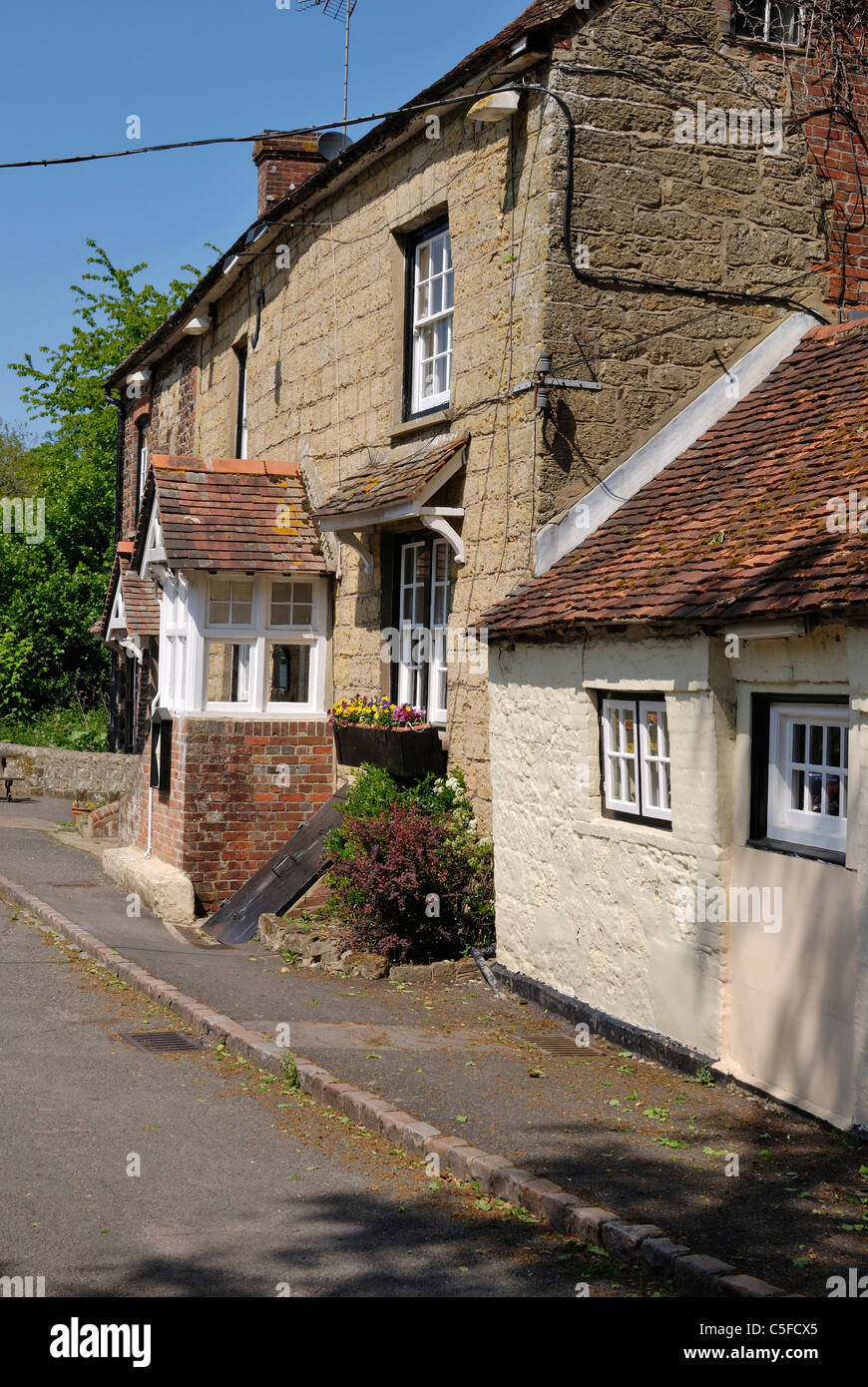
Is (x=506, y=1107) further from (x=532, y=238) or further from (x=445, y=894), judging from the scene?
(x=532, y=238)

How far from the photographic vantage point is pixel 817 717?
23.5 ft

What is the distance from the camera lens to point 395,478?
11.8 metres

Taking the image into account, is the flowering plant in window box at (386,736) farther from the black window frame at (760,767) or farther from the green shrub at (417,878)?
the black window frame at (760,767)

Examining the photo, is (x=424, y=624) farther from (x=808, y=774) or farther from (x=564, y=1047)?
(x=808, y=774)

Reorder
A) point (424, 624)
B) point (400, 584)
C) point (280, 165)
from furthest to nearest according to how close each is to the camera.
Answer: point (280, 165)
point (400, 584)
point (424, 624)

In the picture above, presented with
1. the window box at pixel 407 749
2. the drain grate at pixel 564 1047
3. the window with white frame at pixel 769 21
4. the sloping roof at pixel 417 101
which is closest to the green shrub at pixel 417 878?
the window box at pixel 407 749

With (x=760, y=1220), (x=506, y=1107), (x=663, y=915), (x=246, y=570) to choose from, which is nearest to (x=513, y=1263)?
(x=760, y=1220)

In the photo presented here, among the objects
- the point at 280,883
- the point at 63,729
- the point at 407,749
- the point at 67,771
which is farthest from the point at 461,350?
the point at 63,729

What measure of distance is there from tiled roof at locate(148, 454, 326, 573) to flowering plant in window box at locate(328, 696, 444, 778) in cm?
185

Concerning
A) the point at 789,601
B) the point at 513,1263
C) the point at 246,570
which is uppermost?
the point at 246,570

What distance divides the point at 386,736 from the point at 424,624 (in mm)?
1301

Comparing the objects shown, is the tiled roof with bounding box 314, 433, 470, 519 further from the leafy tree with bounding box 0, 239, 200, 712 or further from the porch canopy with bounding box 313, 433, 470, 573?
the leafy tree with bounding box 0, 239, 200, 712

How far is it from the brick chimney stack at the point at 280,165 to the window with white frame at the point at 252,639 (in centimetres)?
755

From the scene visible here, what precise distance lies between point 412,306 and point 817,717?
7137 millimetres
